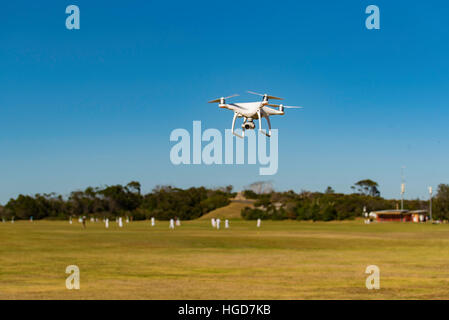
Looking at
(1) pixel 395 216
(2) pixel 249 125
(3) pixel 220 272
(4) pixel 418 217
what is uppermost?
(2) pixel 249 125

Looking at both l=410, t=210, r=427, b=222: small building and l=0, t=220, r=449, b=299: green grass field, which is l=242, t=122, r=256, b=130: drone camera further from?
l=410, t=210, r=427, b=222: small building

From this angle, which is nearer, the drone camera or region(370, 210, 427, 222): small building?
the drone camera

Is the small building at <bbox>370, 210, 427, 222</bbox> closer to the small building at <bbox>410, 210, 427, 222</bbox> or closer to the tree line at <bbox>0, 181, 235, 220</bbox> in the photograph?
the small building at <bbox>410, 210, 427, 222</bbox>

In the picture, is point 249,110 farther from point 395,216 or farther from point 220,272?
point 395,216

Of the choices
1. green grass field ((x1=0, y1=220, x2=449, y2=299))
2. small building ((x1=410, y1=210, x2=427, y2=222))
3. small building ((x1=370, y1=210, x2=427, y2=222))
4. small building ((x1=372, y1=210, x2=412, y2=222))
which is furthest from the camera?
small building ((x1=372, y1=210, x2=412, y2=222))

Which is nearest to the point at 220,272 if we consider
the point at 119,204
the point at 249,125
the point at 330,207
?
the point at 249,125

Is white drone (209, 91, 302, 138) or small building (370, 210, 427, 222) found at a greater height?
white drone (209, 91, 302, 138)

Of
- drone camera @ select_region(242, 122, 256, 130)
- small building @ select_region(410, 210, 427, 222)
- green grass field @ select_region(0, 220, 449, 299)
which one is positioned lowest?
small building @ select_region(410, 210, 427, 222)

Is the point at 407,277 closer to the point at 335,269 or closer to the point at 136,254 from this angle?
the point at 335,269

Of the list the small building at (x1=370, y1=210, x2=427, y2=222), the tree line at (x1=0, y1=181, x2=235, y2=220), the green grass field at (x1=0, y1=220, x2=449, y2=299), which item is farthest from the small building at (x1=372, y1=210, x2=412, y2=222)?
the green grass field at (x1=0, y1=220, x2=449, y2=299)

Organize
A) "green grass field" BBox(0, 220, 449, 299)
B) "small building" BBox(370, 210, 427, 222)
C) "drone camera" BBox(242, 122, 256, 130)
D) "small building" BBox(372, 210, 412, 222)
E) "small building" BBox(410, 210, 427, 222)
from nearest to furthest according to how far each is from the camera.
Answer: "green grass field" BBox(0, 220, 449, 299)
"drone camera" BBox(242, 122, 256, 130)
"small building" BBox(410, 210, 427, 222)
"small building" BBox(370, 210, 427, 222)
"small building" BBox(372, 210, 412, 222)
